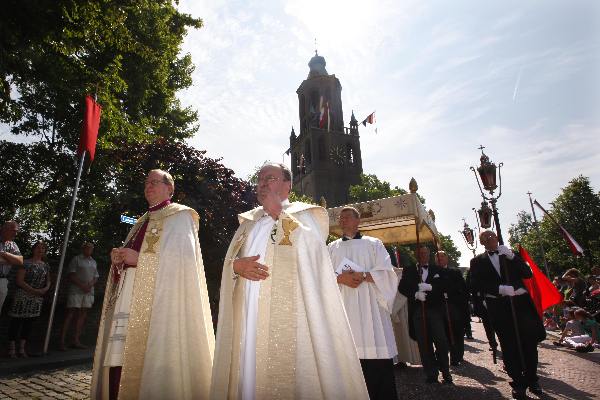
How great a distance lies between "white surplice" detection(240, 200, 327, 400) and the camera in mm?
2824

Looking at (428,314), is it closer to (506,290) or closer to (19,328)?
(506,290)

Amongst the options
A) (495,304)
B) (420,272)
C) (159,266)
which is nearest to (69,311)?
(159,266)

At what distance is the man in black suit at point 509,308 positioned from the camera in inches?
205

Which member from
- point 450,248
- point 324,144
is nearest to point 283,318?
point 324,144

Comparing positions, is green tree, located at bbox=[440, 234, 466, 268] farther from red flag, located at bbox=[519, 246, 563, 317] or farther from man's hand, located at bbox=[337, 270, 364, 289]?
man's hand, located at bbox=[337, 270, 364, 289]

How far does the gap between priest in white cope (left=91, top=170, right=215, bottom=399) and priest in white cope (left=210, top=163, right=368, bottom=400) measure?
601 mm

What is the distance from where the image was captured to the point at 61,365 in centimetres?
661

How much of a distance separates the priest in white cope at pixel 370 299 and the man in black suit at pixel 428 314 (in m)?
1.97

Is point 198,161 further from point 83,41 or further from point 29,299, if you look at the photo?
point 29,299

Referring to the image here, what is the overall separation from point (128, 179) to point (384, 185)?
4289cm

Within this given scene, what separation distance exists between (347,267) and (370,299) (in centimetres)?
45

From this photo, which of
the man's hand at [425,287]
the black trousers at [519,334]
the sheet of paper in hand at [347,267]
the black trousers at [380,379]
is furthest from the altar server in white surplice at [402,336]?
the black trousers at [380,379]

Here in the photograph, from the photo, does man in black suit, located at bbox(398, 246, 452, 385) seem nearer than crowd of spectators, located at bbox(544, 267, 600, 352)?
Yes

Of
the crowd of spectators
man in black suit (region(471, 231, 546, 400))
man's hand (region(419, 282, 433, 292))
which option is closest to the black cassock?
man in black suit (region(471, 231, 546, 400))
